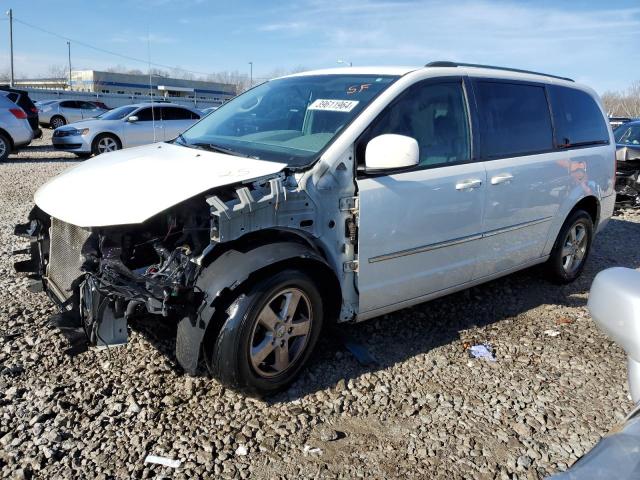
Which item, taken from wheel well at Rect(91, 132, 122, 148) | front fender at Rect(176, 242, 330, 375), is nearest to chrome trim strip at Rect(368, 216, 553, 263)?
front fender at Rect(176, 242, 330, 375)

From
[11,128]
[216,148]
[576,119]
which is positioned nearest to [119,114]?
[11,128]

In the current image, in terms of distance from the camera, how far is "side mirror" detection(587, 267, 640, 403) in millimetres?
1794

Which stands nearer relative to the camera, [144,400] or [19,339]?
[144,400]

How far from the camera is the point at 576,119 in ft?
16.9

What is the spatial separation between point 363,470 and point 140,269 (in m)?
1.69

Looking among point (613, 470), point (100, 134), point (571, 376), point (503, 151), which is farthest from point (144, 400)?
point (100, 134)

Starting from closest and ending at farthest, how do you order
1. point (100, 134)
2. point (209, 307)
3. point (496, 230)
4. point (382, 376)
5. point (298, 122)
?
1. point (209, 307)
2. point (382, 376)
3. point (298, 122)
4. point (496, 230)
5. point (100, 134)

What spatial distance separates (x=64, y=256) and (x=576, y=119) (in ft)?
15.1

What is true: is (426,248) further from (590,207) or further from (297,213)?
(590,207)

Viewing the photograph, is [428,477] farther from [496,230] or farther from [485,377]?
[496,230]

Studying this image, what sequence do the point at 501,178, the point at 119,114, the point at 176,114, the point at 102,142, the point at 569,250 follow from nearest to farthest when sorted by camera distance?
the point at 501,178, the point at 569,250, the point at 102,142, the point at 119,114, the point at 176,114

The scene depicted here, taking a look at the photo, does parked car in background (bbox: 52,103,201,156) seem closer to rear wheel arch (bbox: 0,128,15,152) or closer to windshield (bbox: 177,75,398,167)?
rear wheel arch (bbox: 0,128,15,152)

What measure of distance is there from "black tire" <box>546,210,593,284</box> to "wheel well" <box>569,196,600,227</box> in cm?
6

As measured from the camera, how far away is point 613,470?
136 cm
